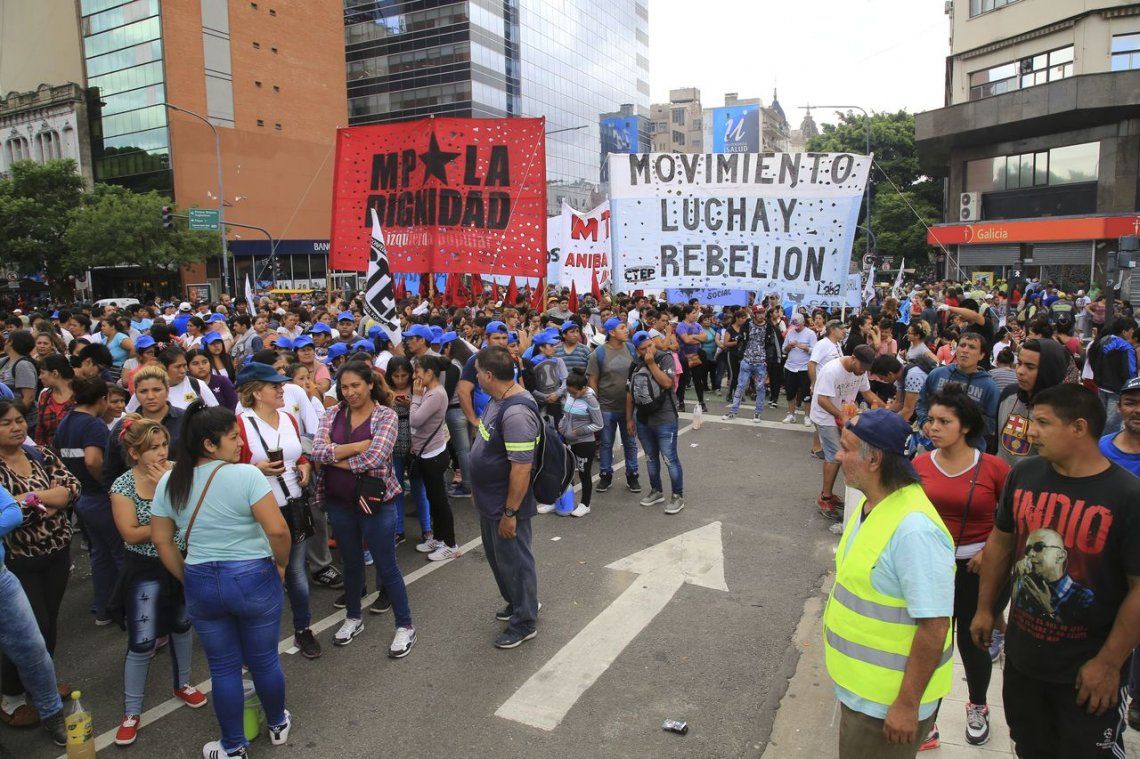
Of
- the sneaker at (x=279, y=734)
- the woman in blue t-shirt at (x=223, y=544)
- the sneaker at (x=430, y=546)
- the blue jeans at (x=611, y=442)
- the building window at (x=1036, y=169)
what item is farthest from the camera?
the building window at (x=1036, y=169)

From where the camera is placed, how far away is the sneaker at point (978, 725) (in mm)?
3738

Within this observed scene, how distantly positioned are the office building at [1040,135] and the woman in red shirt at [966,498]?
95.6ft

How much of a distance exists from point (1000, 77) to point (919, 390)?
1347 inches

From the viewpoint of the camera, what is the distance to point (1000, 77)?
33.5m

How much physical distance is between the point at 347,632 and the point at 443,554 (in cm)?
152

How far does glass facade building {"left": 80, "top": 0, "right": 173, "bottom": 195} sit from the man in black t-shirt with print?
56.2 meters

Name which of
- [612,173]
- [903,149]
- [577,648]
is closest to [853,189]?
[612,173]

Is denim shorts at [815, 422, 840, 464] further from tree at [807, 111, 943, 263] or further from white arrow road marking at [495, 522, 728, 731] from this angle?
tree at [807, 111, 943, 263]

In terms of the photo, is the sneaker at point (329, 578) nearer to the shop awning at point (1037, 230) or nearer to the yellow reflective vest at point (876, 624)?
the yellow reflective vest at point (876, 624)

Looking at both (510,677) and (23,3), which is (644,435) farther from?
(23,3)

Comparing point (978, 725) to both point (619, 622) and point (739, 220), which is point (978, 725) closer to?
point (619, 622)

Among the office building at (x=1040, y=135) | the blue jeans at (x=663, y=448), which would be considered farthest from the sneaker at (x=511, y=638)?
the office building at (x=1040, y=135)

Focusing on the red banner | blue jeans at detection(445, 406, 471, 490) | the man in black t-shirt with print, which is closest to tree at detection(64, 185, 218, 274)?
the red banner

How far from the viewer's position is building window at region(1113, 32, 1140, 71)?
29.1 m
